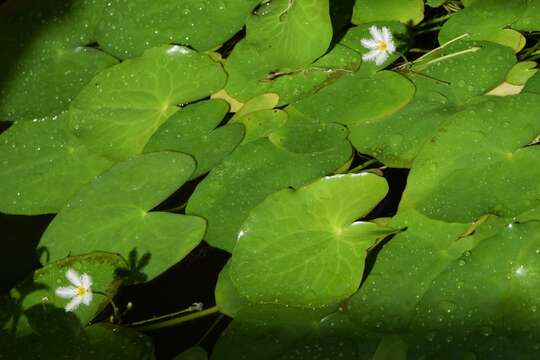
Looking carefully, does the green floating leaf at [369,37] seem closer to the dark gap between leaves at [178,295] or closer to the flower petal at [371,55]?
the flower petal at [371,55]

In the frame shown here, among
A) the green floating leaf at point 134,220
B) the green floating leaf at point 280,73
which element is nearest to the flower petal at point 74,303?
the green floating leaf at point 134,220

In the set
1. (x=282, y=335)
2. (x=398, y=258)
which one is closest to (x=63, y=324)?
(x=282, y=335)

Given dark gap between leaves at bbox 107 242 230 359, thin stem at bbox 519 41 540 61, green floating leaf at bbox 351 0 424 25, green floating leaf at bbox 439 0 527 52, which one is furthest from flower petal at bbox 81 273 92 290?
thin stem at bbox 519 41 540 61

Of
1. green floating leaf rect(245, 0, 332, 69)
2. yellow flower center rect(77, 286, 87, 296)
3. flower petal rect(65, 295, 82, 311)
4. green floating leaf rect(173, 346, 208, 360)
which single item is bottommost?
green floating leaf rect(173, 346, 208, 360)

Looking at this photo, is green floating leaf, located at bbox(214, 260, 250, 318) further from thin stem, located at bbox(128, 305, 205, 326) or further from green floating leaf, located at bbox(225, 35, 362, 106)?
green floating leaf, located at bbox(225, 35, 362, 106)

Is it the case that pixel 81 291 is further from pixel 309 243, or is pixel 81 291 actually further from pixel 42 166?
pixel 309 243

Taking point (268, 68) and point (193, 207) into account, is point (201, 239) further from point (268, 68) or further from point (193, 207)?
point (268, 68)
